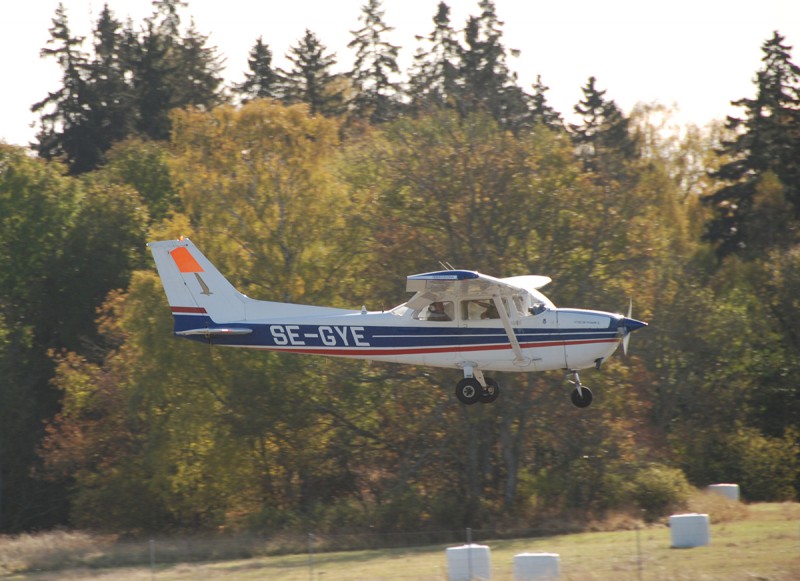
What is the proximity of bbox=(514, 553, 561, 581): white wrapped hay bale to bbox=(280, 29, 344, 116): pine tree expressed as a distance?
47542mm

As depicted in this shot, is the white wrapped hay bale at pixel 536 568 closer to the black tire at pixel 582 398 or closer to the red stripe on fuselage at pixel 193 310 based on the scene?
the black tire at pixel 582 398

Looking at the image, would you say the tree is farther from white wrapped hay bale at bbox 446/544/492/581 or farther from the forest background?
white wrapped hay bale at bbox 446/544/492/581

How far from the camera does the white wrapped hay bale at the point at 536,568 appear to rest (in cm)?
1836

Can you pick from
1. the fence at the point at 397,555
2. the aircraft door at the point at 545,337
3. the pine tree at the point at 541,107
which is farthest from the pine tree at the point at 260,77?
the aircraft door at the point at 545,337

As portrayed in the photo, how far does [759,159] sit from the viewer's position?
163ft

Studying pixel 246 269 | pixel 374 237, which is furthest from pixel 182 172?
pixel 374 237

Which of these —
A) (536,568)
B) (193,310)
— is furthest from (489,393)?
(193,310)

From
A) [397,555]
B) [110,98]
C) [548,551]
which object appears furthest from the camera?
[110,98]

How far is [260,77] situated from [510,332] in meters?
52.7

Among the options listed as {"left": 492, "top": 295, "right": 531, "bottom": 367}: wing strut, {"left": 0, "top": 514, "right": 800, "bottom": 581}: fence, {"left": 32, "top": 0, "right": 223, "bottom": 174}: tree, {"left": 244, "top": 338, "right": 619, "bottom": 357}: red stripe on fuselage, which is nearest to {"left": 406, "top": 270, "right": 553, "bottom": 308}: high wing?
{"left": 492, "top": 295, "right": 531, "bottom": 367}: wing strut

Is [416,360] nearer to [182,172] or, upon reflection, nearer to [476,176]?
[476,176]

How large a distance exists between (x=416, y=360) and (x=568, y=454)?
1341 cm

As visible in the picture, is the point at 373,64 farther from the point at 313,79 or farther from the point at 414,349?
the point at 414,349

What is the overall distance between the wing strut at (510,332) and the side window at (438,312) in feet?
2.66
